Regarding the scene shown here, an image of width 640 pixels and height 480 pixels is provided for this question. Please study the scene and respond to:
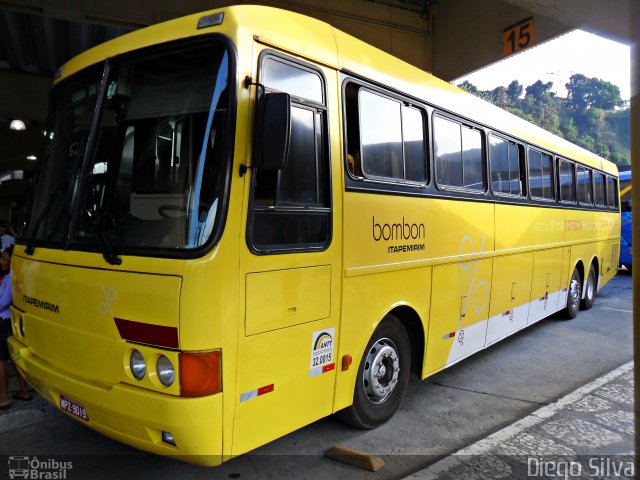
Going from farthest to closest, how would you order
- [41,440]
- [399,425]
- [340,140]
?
[399,425]
[41,440]
[340,140]

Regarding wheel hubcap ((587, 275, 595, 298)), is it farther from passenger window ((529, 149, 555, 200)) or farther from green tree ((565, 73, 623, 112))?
green tree ((565, 73, 623, 112))

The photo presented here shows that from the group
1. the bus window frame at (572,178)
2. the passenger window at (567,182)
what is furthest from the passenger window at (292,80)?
the passenger window at (567,182)

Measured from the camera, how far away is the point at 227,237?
9.08 ft

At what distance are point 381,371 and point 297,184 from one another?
189 centimetres

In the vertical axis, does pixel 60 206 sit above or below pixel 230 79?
below

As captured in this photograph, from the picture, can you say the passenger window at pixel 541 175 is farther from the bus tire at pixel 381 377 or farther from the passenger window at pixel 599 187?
the bus tire at pixel 381 377

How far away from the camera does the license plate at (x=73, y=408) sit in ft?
10.2

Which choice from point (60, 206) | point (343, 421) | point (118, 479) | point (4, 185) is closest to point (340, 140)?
point (60, 206)

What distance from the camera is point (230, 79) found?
9.37 feet

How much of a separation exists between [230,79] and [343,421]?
2.91 meters

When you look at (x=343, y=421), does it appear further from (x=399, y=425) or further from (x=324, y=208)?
(x=324, y=208)

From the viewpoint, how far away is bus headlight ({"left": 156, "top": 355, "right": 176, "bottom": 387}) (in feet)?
8.86

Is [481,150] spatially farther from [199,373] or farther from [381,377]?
[199,373]

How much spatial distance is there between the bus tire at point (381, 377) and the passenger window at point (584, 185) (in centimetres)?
655
